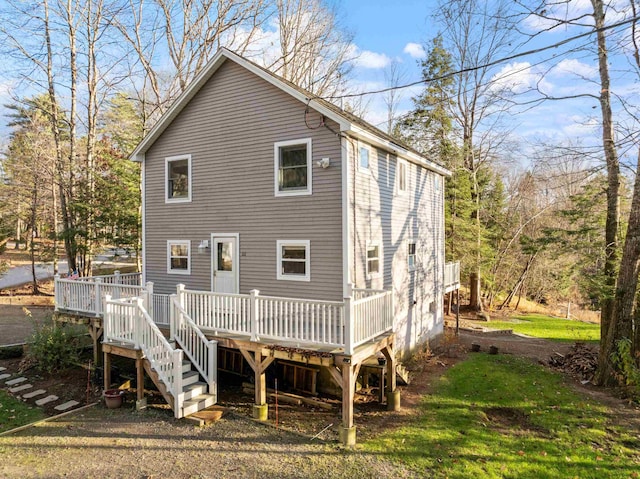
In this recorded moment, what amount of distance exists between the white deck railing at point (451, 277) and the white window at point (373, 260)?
728 cm

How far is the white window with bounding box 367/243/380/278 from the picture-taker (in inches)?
420

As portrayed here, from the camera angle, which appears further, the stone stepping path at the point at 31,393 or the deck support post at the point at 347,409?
the stone stepping path at the point at 31,393

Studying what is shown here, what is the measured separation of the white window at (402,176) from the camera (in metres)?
12.6

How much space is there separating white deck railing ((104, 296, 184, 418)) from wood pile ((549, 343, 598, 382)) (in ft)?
35.8

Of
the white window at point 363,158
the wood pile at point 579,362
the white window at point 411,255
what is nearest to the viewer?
the white window at point 363,158

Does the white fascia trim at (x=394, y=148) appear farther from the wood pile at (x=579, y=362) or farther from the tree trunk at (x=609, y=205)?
the wood pile at (x=579, y=362)

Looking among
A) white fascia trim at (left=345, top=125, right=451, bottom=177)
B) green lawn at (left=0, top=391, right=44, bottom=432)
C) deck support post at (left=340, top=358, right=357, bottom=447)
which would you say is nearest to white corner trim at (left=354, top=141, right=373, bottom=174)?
white fascia trim at (left=345, top=125, right=451, bottom=177)

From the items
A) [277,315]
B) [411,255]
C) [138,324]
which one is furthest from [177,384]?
[411,255]

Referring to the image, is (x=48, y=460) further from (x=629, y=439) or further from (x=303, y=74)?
(x=303, y=74)

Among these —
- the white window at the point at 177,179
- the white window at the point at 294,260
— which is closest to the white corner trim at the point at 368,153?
the white window at the point at 294,260

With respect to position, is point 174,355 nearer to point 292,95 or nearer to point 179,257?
point 179,257

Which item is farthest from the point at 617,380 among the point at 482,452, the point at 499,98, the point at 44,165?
the point at 44,165

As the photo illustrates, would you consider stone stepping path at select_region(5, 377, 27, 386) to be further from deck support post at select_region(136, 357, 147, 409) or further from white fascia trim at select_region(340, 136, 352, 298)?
white fascia trim at select_region(340, 136, 352, 298)

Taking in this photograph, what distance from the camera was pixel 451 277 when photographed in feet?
59.4
